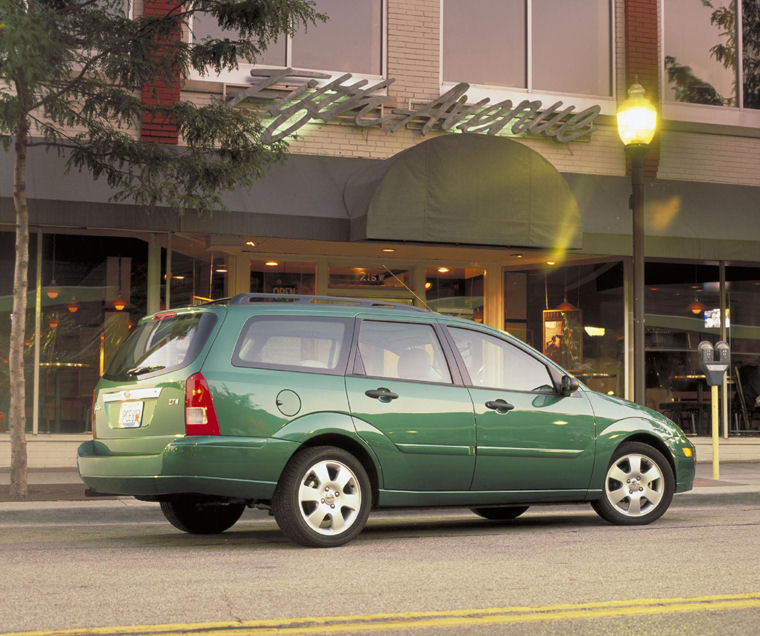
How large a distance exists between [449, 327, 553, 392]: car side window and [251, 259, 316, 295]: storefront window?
7.65 metres

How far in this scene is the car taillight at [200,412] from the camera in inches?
294

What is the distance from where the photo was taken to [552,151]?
649 inches

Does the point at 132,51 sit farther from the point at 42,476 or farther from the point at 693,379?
the point at 693,379

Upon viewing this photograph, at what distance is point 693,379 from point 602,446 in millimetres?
8733

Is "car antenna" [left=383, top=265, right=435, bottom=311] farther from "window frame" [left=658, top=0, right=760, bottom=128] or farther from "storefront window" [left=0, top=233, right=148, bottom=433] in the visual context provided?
"window frame" [left=658, top=0, right=760, bottom=128]

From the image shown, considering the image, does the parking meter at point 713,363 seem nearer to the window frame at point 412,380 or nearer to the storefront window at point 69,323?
the window frame at point 412,380

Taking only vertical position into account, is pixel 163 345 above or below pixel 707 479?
above

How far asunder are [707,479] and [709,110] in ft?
21.9

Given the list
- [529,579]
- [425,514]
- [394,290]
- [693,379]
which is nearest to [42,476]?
[425,514]

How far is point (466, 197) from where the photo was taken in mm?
14352

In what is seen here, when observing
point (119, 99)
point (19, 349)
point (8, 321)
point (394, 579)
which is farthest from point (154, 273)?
point (394, 579)

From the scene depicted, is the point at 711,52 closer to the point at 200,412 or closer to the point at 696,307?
the point at 696,307

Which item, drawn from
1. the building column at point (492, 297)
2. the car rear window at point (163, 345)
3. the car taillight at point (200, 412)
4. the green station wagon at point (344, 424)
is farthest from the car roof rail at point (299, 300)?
the building column at point (492, 297)

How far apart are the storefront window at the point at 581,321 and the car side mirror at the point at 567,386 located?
27.4 feet
